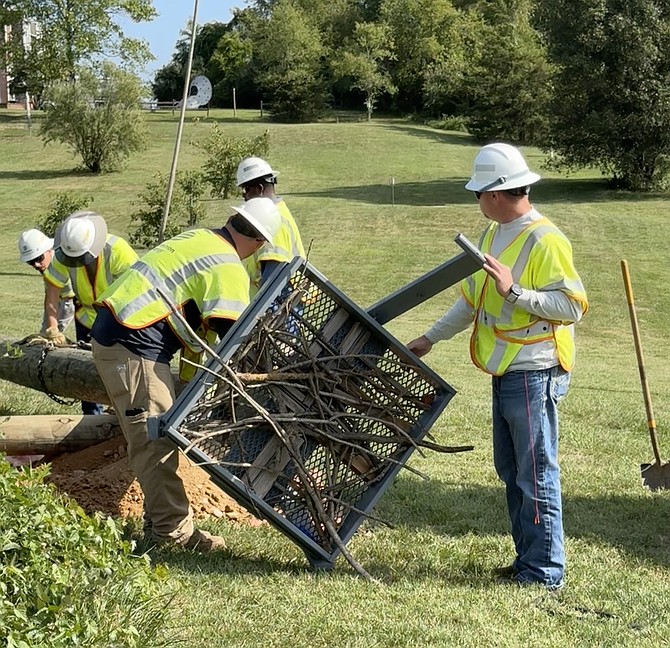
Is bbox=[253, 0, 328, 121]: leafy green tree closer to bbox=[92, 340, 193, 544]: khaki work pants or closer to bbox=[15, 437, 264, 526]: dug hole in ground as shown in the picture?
Answer: bbox=[15, 437, 264, 526]: dug hole in ground

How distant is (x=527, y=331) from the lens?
184 inches

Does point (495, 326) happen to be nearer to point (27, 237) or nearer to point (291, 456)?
point (291, 456)

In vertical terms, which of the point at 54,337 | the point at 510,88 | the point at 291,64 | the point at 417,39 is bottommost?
the point at 54,337

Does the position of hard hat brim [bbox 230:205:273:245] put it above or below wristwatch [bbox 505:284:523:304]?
above

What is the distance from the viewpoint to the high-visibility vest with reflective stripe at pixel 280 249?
22.0 ft

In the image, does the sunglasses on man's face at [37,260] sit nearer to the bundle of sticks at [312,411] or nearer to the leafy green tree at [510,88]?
the bundle of sticks at [312,411]

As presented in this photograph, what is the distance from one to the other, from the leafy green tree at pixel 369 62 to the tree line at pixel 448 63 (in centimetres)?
15

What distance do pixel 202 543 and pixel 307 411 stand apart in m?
1.03

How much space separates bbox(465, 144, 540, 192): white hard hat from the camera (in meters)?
4.56

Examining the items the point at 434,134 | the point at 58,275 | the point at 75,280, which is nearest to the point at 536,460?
the point at 75,280

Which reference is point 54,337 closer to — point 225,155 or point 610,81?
point 225,155

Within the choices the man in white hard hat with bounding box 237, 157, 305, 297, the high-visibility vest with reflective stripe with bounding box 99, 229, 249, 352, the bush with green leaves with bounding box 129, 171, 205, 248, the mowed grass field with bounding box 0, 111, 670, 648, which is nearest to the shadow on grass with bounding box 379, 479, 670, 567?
the mowed grass field with bounding box 0, 111, 670, 648

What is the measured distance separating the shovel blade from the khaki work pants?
3152 millimetres

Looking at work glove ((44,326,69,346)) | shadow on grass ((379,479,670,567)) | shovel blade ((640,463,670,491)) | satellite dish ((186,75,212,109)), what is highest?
satellite dish ((186,75,212,109))
